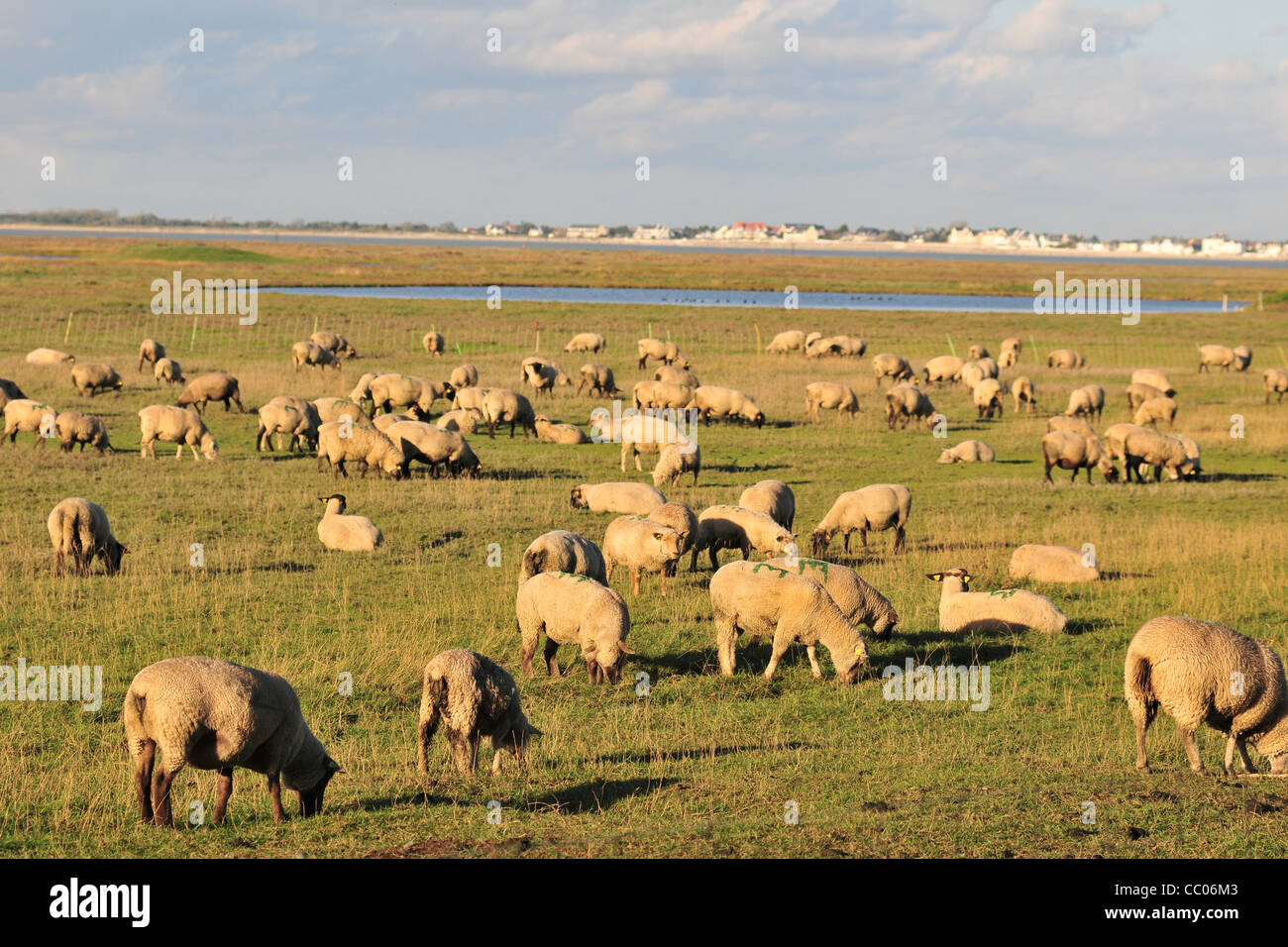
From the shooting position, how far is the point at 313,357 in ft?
137

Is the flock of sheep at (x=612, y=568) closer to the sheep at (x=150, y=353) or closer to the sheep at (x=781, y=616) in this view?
the sheep at (x=781, y=616)

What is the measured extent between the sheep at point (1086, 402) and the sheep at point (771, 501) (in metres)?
17.8

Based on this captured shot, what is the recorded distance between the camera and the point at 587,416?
34.4 metres

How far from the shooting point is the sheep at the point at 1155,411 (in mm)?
32281

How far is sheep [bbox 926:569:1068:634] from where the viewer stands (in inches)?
571

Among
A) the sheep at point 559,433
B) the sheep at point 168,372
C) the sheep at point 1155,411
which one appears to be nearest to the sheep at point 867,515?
the sheep at point 559,433

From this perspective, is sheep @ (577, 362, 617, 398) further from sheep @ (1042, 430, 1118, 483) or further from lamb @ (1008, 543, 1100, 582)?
lamb @ (1008, 543, 1100, 582)

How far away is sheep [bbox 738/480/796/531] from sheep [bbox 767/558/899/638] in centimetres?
505

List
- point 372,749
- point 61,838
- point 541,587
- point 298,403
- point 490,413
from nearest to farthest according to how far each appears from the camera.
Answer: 1. point 61,838
2. point 372,749
3. point 541,587
4. point 298,403
5. point 490,413

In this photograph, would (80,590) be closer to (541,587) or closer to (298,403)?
(541,587)

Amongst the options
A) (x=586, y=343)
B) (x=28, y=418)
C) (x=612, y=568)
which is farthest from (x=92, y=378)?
(x=612, y=568)

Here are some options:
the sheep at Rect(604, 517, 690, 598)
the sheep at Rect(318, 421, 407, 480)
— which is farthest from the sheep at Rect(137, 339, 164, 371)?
the sheep at Rect(604, 517, 690, 598)
